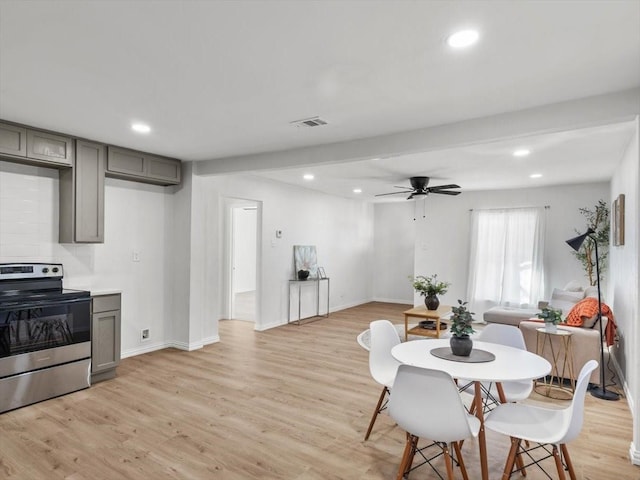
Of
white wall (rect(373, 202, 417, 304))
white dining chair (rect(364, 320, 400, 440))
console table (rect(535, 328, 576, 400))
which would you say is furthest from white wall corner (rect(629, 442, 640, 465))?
white wall (rect(373, 202, 417, 304))

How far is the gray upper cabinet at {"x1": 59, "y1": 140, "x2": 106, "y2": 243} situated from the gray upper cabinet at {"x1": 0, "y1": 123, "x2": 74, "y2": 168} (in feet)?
0.41

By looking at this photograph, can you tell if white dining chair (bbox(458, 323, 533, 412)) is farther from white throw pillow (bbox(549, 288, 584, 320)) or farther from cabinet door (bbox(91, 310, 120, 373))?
cabinet door (bbox(91, 310, 120, 373))

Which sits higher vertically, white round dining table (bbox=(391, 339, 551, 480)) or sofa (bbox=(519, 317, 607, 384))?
white round dining table (bbox=(391, 339, 551, 480))

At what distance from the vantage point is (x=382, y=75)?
2.58m

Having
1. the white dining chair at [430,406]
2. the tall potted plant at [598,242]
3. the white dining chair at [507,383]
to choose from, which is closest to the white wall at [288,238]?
the white dining chair at [507,383]

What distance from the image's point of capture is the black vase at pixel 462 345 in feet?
8.67

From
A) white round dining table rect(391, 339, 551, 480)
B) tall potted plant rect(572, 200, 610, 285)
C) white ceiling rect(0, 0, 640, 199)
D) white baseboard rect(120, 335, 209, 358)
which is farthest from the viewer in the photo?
tall potted plant rect(572, 200, 610, 285)

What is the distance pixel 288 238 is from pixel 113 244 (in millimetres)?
3060

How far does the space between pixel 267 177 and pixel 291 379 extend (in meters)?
3.47

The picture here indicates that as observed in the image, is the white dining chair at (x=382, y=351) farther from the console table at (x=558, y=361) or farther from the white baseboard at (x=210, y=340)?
the white baseboard at (x=210, y=340)

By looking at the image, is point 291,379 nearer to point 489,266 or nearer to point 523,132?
point 523,132

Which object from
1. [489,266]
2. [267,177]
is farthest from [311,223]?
[489,266]

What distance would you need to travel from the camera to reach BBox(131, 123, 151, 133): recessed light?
12.3 ft

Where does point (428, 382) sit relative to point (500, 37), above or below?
below
